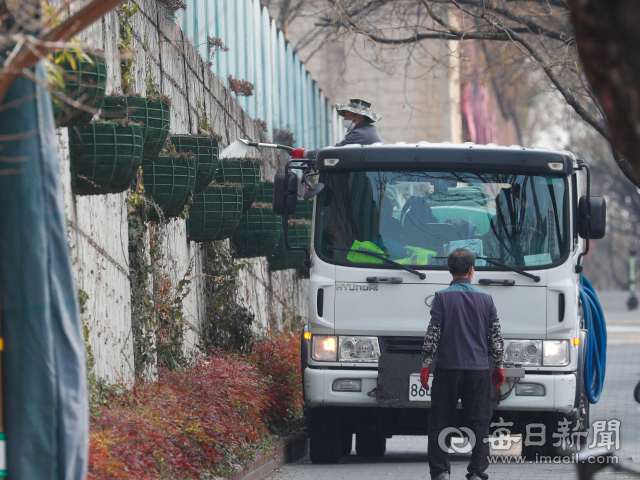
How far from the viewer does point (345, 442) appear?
10688 mm

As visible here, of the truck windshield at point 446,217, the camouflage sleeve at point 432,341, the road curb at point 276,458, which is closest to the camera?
the camouflage sleeve at point 432,341

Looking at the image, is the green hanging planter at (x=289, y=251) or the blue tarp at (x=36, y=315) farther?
the green hanging planter at (x=289, y=251)

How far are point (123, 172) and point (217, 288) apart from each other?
5.20 meters

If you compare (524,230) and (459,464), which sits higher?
(524,230)

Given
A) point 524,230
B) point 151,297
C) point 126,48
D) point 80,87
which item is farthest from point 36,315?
point 524,230

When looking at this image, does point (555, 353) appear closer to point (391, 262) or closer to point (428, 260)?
point (428, 260)

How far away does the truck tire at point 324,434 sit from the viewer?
384 inches

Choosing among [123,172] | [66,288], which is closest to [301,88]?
[123,172]

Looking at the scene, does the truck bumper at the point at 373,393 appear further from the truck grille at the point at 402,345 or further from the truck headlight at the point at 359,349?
the truck grille at the point at 402,345

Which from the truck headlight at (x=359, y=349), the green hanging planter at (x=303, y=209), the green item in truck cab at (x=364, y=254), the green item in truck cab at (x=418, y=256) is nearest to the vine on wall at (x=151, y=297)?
the truck headlight at (x=359, y=349)

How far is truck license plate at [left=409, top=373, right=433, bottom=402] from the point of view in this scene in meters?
8.91

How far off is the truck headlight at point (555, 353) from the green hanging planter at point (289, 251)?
6364 mm

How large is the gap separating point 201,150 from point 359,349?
2.50 m

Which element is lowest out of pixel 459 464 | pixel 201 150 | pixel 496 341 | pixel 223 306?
pixel 459 464
